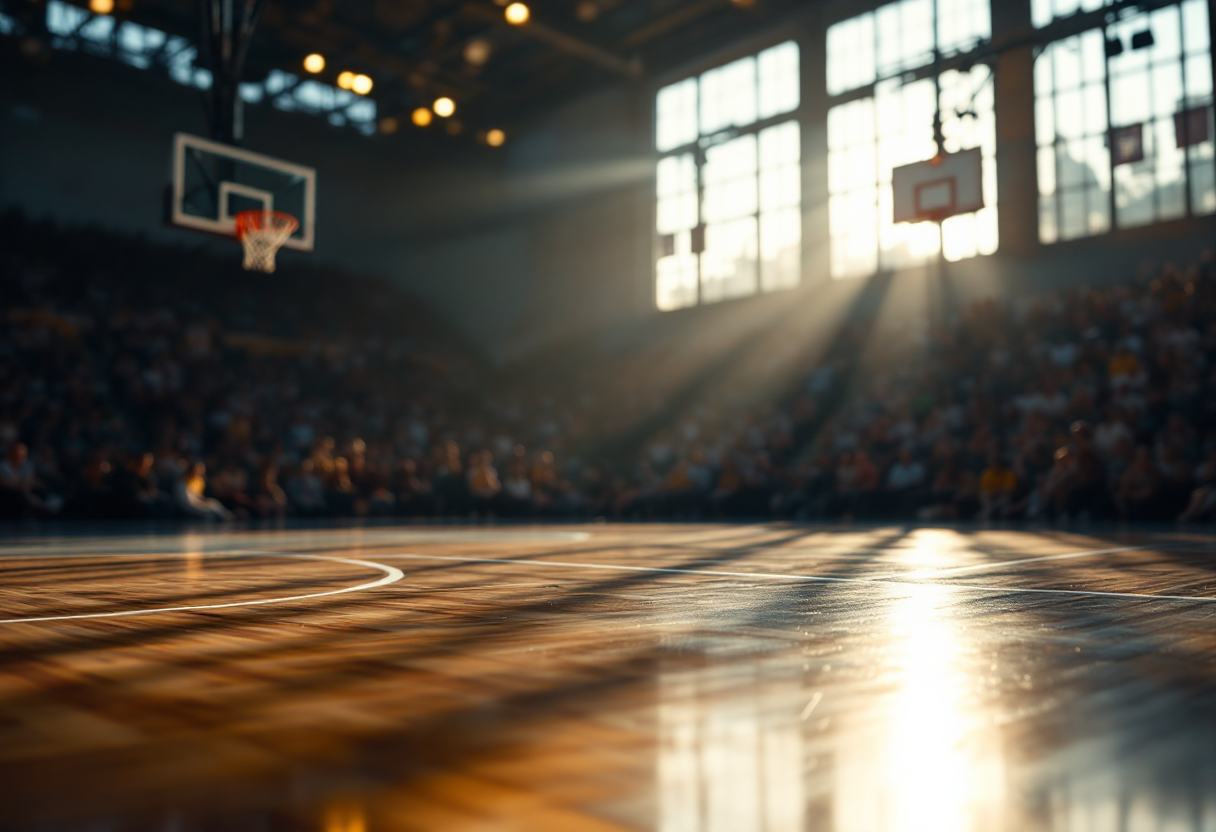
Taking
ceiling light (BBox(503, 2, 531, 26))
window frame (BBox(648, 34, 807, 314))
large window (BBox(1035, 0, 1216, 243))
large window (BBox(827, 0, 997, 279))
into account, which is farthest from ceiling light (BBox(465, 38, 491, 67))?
large window (BBox(1035, 0, 1216, 243))

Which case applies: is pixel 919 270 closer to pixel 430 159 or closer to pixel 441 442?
pixel 441 442

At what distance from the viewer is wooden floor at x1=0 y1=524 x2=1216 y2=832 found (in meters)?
0.97

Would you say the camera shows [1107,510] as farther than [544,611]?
Yes

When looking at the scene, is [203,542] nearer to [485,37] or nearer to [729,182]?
[729,182]

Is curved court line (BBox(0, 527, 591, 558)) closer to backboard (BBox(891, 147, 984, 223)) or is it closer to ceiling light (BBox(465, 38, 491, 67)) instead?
backboard (BBox(891, 147, 984, 223))

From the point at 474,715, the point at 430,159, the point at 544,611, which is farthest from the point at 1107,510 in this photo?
the point at 430,159

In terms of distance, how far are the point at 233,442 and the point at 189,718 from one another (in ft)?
41.7

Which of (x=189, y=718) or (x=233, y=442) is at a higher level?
(x=233, y=442)

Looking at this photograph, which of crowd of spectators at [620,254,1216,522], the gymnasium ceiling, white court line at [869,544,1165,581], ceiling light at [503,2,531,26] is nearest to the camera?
white court line at [869,544,1165,581]

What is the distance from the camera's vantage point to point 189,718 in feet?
4.42

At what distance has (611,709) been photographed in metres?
1.40

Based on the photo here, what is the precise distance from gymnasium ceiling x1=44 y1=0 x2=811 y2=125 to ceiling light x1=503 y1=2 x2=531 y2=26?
0.40 metres

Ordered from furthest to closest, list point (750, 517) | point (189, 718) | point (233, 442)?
point (233, 442) → point (750, 517) → point (189, 718)

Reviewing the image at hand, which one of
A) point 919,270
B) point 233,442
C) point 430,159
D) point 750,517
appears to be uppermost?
point 430,159
